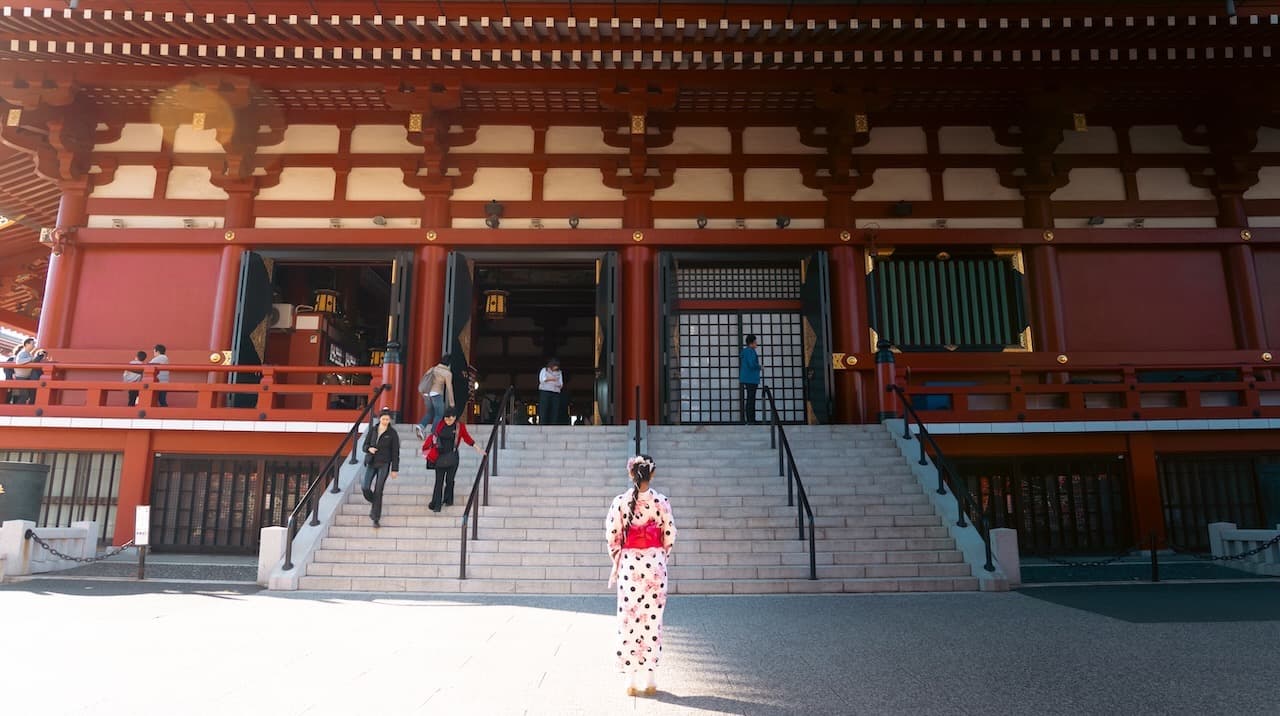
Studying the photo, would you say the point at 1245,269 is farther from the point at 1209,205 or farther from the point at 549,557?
the point at 549,557

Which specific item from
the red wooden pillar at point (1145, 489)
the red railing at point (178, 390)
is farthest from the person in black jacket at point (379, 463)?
the red wooden pillar at point (1145, 489)

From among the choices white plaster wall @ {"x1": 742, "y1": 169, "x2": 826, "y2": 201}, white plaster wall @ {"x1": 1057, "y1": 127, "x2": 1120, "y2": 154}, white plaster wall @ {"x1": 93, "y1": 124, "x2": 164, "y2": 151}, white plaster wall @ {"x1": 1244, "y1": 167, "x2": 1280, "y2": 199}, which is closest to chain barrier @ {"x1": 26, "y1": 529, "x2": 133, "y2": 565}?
white plaster wall @ {"x1": 93, "y1": 124, "x2": 164, "y2": 151}

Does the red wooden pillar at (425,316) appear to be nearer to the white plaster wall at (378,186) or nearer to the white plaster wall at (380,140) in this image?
the white plaster wall at (378,186)

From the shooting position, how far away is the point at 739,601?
6.21m

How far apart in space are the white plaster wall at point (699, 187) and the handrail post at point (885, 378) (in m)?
3.76

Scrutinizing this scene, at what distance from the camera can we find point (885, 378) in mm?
9953

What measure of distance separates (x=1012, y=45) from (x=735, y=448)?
6923mm

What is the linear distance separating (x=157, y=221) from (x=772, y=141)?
34.8ft

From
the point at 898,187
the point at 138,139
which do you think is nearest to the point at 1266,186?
the point at 898,187

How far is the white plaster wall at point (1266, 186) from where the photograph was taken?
11.5 m

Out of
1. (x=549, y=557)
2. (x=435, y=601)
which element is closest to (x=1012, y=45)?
(x=549, y=557)

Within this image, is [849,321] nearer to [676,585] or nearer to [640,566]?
[676,585]

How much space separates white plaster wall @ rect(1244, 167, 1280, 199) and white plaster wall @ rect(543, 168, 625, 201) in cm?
1063

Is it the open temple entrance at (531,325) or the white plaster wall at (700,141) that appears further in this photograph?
the white plaster wall at (700,141)
